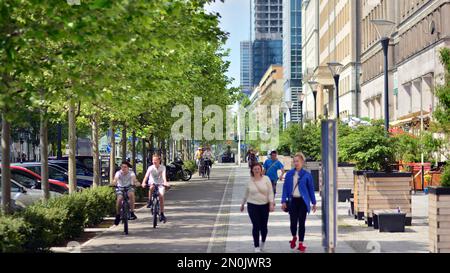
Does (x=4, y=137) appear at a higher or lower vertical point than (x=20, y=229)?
higher

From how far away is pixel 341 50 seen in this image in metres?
97.8

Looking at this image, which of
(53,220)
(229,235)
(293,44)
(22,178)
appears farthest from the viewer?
(293,44)

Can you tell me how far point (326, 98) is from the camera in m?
111

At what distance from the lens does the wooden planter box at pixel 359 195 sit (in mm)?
21625

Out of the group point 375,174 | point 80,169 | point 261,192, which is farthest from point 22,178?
point 261,192

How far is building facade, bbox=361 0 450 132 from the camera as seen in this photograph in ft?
169

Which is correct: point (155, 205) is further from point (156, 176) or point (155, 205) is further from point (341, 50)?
point (341, 50)

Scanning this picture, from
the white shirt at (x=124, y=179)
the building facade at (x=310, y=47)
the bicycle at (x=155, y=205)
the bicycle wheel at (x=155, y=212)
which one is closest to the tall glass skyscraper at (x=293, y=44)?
the building facade at (x=310, y=47)

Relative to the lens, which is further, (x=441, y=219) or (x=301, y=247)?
(x=301, y=247)

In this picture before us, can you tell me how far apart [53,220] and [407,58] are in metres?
47.8

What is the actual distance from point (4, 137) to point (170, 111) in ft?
88.9

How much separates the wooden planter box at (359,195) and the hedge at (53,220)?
620 centimetres

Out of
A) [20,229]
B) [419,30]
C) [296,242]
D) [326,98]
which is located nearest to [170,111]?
[419,30]
